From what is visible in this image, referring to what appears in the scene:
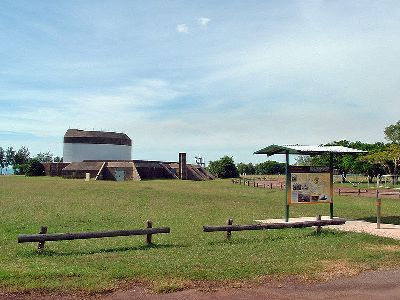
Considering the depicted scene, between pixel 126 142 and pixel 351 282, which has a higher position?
pixel 126 142

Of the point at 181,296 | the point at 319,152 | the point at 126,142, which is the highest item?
the point at 126,142

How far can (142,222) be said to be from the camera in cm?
1872

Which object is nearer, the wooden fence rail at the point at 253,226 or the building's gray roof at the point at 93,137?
the wooden fence rail at the point at 253,226

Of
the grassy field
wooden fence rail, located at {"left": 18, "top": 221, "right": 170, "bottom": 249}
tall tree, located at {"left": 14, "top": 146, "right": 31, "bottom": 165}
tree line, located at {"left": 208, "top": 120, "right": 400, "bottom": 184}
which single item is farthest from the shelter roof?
tall tree, located at {"left": 14, "top": 146, "right": 31, "bottom": 165}

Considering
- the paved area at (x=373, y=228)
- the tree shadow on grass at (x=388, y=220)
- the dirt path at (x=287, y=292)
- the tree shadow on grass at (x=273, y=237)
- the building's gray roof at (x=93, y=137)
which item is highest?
the building's gray roof at (x=93, y=137)

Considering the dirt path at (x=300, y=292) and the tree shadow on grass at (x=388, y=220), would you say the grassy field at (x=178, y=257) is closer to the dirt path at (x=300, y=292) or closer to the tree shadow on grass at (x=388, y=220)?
the dirt path at (x=300, y=292)

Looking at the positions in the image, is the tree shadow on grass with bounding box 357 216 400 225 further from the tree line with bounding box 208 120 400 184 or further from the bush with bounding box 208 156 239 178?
the bush with bounding box 208 156 239 178

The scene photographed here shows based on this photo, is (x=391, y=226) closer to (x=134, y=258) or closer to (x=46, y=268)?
(x=134, y=258)

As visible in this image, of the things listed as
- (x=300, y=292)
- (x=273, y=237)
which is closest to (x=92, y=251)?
Answer: (x=273, y=237)

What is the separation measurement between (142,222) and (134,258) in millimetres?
8004

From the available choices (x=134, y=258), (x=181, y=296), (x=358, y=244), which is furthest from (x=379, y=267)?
(x=134, y=258)

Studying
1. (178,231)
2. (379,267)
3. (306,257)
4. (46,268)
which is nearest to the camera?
(46,268)

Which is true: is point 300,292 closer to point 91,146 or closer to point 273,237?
point 273,237

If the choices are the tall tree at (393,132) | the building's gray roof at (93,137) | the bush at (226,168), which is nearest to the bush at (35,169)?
the building's gray roof at (93,137)
